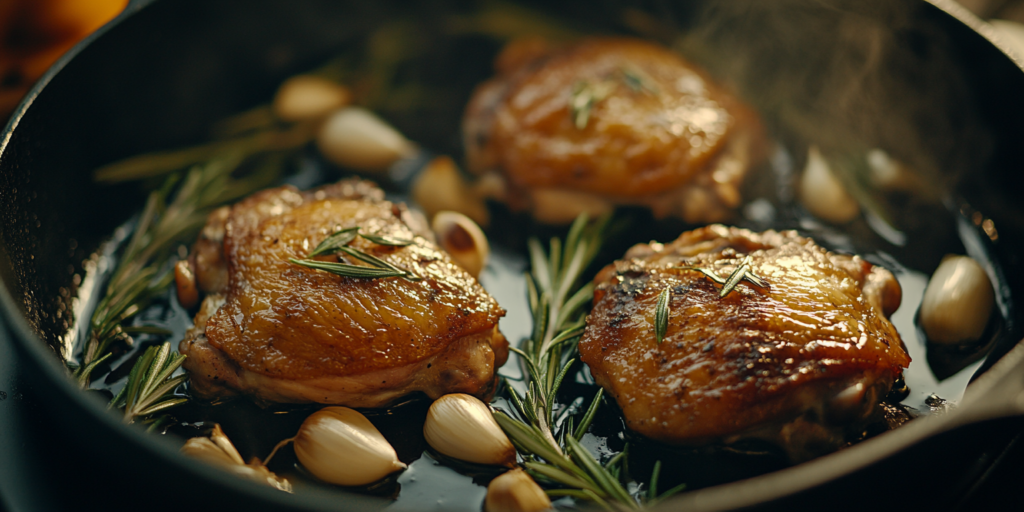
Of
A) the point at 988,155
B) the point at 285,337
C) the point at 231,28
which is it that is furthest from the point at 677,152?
the point at 231,28

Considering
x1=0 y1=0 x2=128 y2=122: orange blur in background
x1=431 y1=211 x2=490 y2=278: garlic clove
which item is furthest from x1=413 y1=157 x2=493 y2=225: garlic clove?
x1=0 y1=0 x2=128 y2=122: orange blur in background

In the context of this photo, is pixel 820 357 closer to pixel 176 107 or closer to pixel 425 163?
pixel 425 163

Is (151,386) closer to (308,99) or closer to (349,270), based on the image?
(349,270)

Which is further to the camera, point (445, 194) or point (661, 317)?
point (445, 194)

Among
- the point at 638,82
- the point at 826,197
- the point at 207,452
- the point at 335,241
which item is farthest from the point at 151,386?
the point at 826,197

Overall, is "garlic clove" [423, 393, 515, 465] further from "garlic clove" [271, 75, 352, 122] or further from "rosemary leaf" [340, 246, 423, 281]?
"garlic clove" [271, 75, 352, 122]

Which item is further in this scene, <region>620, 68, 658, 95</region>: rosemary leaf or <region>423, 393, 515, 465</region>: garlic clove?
<region>620, 68, 658, 95</region>: rosemary leaf
